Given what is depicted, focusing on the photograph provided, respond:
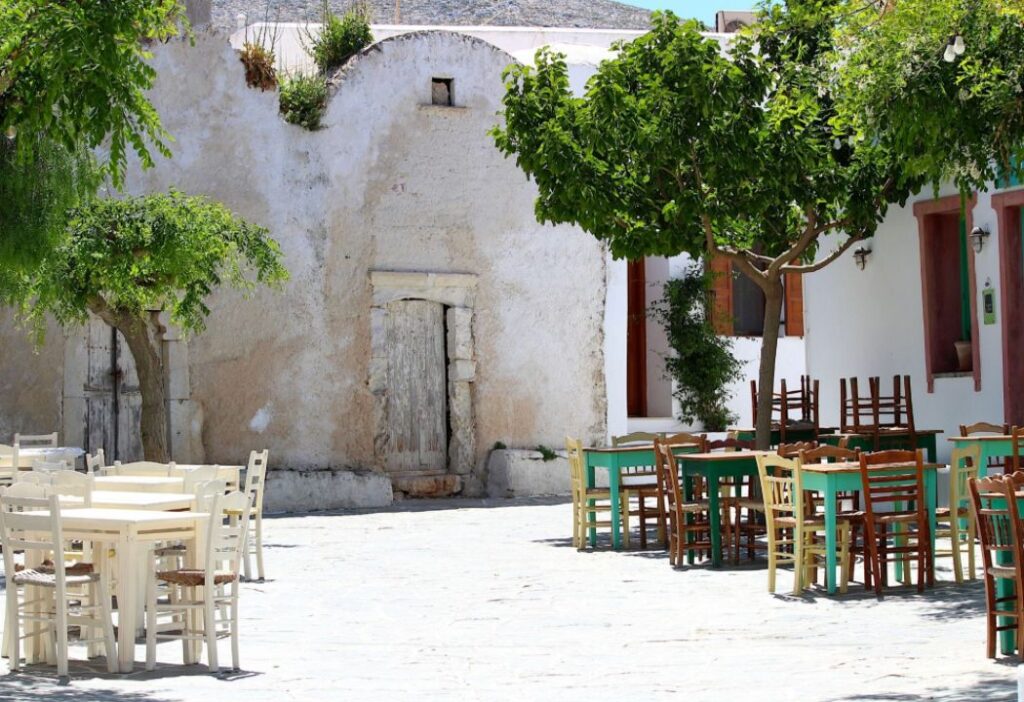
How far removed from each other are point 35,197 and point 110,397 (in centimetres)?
924

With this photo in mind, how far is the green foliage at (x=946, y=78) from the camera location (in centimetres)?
912

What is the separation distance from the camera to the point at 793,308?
81.6 ft

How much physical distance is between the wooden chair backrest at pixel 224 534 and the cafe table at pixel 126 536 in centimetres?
18

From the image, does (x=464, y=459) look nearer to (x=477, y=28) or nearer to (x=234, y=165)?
(x=234, y=165)

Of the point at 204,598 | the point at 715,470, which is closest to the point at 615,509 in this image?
the point at 715,470

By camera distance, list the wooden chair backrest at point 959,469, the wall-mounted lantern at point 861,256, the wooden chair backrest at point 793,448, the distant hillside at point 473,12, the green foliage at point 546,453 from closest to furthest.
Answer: the wooden chair backrest at point 959,469 → the wooden chair backrest at point 793,448 → the wall-mounted lantern at point 861,256 → the green foliage at point 546,453 → the distant hillside at point 473,12

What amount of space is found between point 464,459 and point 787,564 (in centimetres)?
857

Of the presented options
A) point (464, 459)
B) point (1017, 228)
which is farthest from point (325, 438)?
point (1017, 228)

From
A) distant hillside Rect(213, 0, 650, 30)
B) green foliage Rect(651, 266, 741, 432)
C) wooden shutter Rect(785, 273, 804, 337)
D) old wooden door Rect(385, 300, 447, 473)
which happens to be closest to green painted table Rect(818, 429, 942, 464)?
old wooden door Rect(385, 300, 447, 473)

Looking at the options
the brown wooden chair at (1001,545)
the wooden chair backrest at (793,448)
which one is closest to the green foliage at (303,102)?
the wooden chair backrest at (793,448)

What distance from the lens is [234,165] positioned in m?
18.1

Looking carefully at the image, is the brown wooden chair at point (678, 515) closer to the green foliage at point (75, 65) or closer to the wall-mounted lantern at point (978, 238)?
the wall-mounted lantern at point (978, 238)

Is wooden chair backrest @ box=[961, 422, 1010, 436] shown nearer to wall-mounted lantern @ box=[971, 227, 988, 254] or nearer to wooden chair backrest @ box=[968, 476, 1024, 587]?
wall-mounted lantern @ box=[971, 227, 988, 254]

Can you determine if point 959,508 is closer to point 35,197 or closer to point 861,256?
point 35,197
